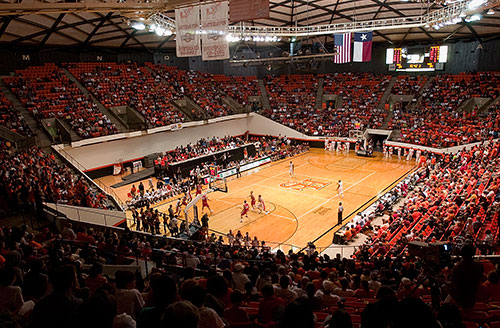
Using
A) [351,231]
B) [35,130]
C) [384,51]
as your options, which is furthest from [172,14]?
[384,51]

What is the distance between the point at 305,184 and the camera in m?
27.2

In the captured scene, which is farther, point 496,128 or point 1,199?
point 496,128

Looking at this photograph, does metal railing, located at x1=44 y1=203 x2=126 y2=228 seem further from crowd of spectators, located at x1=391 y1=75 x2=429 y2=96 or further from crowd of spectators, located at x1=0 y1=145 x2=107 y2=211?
crowd of spectators, located at x1=391 y1=75 x2=429 y2=96

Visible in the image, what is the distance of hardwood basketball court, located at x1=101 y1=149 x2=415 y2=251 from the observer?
19.1 m

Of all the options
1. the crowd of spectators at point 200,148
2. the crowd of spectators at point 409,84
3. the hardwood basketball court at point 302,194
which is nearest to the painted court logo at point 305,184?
the hardwood basketball court at point 302,194

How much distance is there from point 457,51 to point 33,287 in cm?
4466

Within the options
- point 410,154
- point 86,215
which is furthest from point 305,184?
point 86,215

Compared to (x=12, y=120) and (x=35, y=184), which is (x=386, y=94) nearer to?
(x=12, y=120)

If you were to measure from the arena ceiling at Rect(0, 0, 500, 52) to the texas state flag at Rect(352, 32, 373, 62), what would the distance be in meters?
3.50

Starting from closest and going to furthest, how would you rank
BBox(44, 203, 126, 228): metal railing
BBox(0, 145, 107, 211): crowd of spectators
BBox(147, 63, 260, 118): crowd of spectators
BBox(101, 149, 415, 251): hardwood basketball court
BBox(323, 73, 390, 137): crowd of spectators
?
BBox(0, 145, 107, 211): crowd of spectators < BBox(44, 203, 126, 228): metal railing < BBox(101, 149, 415, 251): hardwood basketball court < BBox(323, 73, 390, 137): crowd of spectators < BBox(147, 63, 260, 118): crowd of spectators

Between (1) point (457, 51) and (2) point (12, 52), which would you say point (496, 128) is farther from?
(2) point (12, 52)

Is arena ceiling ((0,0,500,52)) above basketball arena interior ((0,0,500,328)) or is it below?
above

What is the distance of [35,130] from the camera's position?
84.4ft

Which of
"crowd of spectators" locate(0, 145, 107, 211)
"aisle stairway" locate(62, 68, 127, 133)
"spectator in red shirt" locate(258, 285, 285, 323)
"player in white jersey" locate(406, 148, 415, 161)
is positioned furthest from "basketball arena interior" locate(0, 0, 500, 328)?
"player in white jersey" locate(406, 148, 415, 161)
